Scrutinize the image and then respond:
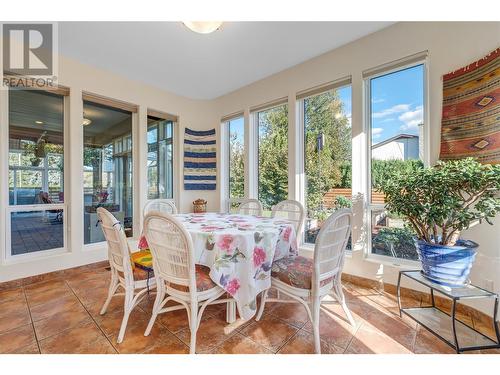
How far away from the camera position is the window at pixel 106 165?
3.17m

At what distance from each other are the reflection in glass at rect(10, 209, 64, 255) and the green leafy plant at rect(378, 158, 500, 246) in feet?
12.3

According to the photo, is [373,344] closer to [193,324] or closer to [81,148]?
[193,324]

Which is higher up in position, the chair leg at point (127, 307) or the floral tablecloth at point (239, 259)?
the floral tablecloth at point (239, 259)

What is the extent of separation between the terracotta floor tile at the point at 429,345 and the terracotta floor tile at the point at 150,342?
60.9 inches

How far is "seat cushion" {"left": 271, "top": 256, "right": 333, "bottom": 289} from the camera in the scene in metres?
1.61

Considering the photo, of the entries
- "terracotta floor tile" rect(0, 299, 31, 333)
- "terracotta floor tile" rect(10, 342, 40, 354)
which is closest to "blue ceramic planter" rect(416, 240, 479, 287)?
"terracotta floor tile" rect(10, 342, 40, 354)

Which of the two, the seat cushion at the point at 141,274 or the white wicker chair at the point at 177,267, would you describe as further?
the seat cushion at the point at 141,274

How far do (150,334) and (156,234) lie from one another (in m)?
0.81

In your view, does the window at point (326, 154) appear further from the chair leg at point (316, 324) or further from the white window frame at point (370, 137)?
the chair leg at point (316, 324)

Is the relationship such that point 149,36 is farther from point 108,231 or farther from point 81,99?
point 108,231

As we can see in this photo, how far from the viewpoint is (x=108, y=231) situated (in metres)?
1.75

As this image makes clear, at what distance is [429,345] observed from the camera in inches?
62.1

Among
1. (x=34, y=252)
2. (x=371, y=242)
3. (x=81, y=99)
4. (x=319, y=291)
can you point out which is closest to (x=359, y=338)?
(x=319, y=291)

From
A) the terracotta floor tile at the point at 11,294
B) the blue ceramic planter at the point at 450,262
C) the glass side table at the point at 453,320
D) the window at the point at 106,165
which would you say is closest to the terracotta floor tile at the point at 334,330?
the glass side table at the point at 453,320
